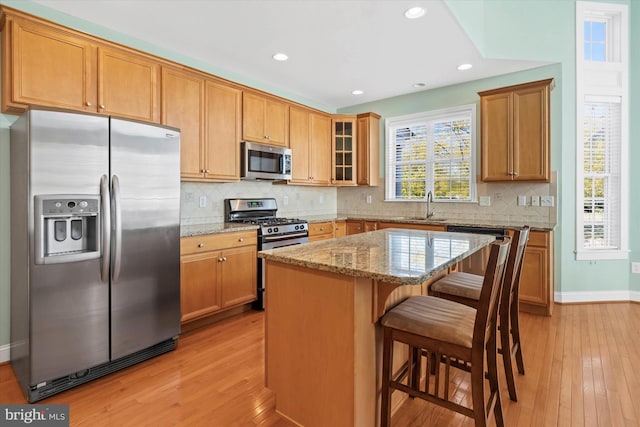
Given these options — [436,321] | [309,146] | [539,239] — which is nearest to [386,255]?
[436,321]

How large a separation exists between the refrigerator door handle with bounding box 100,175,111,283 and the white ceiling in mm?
1437

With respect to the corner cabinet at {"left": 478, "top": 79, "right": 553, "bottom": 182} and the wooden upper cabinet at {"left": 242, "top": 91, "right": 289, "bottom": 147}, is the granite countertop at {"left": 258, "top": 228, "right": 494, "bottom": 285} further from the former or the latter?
the wooden upper cabinet at {"left": 242, "top": 91, "right": 289, "bottom": 147}

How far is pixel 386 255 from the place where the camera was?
169 centimetres

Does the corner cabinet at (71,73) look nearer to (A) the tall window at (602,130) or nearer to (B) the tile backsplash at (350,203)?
(B) the tile backsplash at (350,203)

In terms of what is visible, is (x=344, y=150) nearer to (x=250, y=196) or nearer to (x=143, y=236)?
(x=250, y=196)

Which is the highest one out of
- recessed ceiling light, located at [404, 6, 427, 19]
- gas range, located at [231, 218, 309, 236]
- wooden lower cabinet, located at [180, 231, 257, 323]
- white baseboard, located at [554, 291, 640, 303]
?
recessed ceiling light, located at [404, 6, 427, 19]

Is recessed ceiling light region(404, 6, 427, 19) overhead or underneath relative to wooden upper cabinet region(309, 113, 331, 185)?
overhead

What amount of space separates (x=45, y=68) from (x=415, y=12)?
2.77 meters

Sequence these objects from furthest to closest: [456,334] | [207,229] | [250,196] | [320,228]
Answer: [320,228]
[250,196]
[207,229]
[456,334]

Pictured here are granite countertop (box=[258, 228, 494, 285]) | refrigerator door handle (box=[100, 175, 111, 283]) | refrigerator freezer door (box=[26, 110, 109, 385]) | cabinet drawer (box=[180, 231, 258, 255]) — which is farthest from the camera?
cabinet drawer (box=[180, 231, 258, 255])

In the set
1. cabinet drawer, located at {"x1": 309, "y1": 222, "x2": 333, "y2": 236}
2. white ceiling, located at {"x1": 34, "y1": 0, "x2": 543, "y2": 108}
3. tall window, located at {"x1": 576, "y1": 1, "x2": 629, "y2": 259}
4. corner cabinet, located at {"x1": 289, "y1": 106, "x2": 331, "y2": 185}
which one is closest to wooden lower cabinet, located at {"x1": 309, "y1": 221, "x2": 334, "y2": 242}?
cabinet drawer, located at {"x1": 309, "y1": 222, "x2": 333, "y2": 236}

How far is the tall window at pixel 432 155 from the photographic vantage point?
432 cm

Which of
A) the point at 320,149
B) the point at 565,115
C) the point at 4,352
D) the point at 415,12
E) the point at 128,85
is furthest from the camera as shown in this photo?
the point at 320,149

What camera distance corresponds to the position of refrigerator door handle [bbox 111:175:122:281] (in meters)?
2.19
